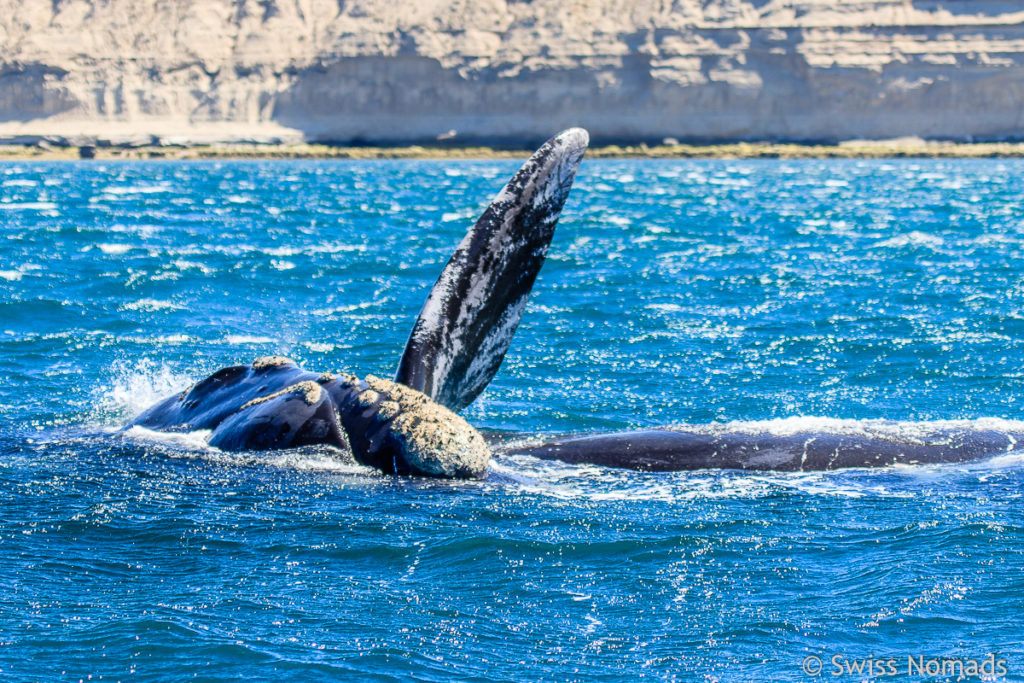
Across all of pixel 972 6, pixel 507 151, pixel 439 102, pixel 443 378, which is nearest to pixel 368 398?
pixel 443 378

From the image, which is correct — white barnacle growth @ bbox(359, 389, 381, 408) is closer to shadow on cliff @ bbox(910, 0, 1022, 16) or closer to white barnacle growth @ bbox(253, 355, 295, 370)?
white barnacle growth @ bbox(253, 355, 295, 370)

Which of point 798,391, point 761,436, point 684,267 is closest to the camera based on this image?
point 761,436

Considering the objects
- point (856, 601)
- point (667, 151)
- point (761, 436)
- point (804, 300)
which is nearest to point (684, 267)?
point (804, 300)

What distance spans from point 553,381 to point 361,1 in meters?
91.1

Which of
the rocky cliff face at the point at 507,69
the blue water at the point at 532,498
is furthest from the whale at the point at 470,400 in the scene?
the rocky cliff face at the point at 507,69

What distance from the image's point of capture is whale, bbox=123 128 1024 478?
7.23 m

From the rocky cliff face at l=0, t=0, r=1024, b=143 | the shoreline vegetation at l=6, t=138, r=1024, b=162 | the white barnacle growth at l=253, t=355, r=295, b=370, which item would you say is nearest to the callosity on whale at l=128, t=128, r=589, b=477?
the white barnacle growth at l=253, t=355, r=295, b=370

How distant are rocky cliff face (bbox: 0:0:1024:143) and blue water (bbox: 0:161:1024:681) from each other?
73.2 metres

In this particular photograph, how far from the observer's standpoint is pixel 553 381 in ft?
39.8

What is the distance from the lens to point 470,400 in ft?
25.6

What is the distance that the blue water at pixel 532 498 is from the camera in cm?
518

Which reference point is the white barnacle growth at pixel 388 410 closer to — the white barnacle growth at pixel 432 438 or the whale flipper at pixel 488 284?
the white barnacle growth at pixel 432 438

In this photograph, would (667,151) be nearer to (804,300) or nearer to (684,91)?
(684,91)

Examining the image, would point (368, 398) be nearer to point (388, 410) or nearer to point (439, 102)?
point (388, 410)
